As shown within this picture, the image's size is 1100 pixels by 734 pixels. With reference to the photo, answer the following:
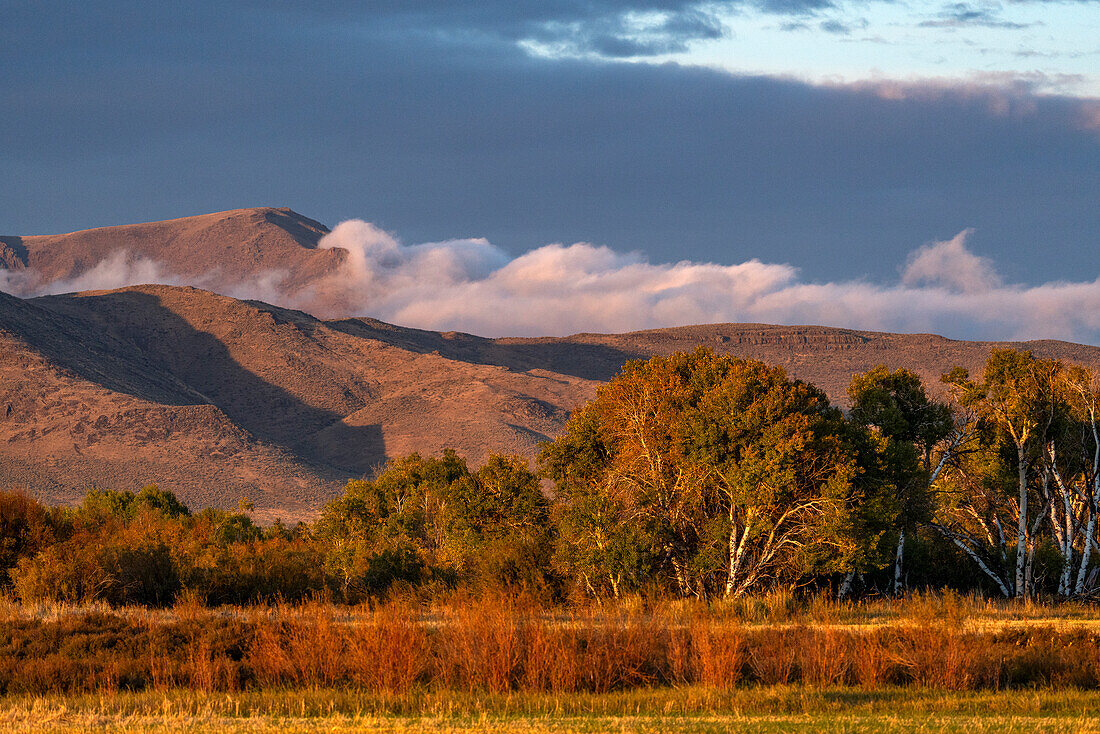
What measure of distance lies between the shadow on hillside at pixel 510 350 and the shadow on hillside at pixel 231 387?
23.2m

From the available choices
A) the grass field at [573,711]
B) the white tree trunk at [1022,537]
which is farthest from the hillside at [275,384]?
the grass field at [573,711]

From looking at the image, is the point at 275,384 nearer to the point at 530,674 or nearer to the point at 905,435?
the point at 905,435

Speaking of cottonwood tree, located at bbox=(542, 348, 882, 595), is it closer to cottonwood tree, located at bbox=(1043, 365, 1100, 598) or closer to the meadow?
the meadow

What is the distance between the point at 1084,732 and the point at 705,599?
11.5 m

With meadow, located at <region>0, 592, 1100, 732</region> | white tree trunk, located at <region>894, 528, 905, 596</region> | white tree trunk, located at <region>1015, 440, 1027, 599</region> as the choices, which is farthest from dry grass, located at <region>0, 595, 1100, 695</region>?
white tree trunk, located at <region>1015, 440, 1027, 599</region>

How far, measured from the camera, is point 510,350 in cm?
19300

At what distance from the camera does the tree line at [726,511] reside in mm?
25312

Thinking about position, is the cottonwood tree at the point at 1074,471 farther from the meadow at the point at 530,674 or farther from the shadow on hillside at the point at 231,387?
the shadow on hillside at the point at 231,387

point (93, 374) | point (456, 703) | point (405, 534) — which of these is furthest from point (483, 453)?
point (456, 703)

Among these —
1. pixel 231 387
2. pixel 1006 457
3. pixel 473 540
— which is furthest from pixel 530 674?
pixel 231 387

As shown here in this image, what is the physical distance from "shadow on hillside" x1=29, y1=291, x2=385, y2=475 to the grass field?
4144 inches

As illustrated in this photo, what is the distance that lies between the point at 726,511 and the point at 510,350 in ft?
545

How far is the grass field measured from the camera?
45.4ft

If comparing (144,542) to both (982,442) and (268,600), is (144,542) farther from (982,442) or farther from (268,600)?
(982,442)
